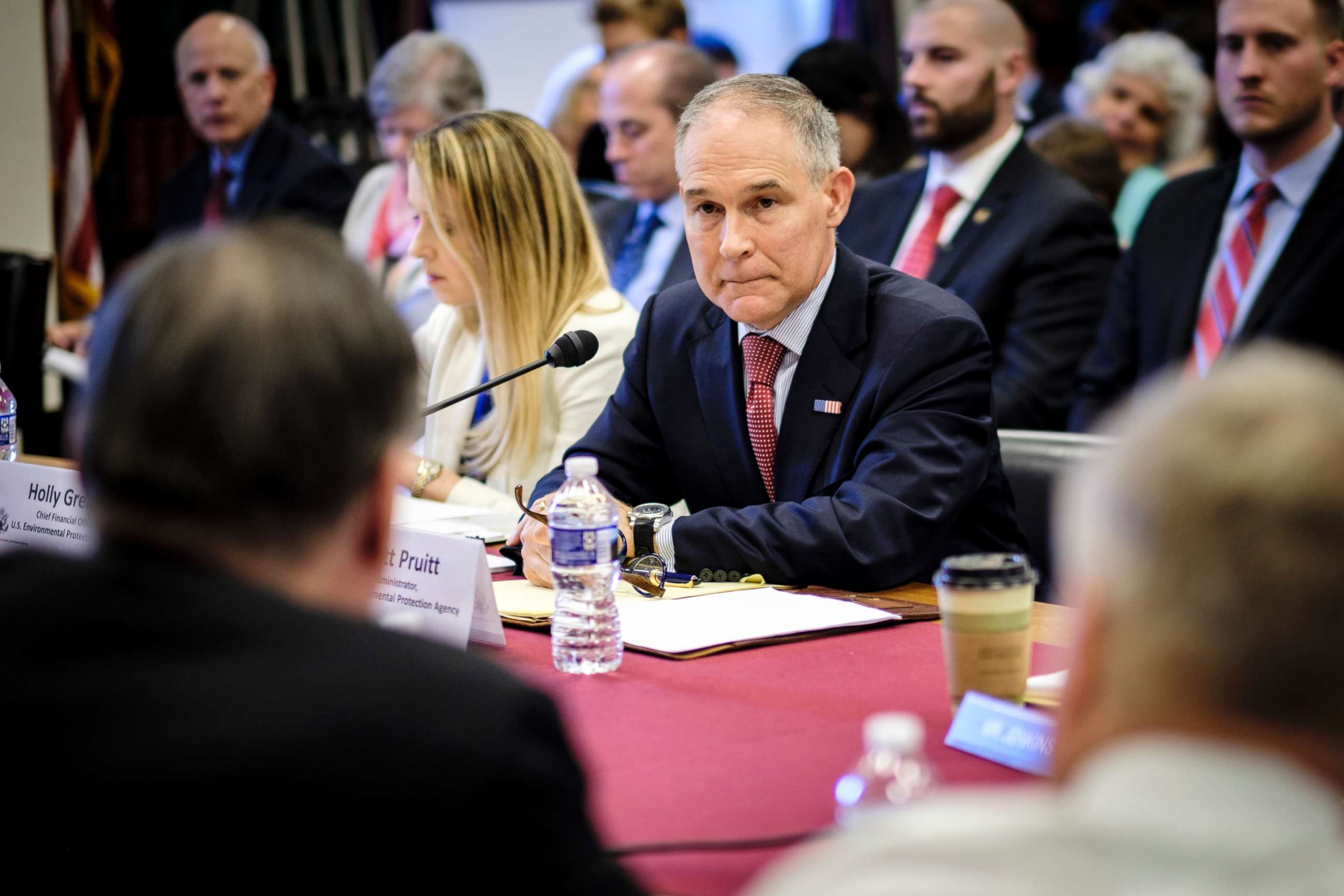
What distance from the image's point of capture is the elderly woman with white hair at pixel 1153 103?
18.0 ft

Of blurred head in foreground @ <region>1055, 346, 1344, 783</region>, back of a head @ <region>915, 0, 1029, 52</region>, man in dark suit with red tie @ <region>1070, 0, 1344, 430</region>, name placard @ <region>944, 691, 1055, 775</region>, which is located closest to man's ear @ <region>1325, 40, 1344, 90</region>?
man in dark suit with red tie @ <region>1070, 0, 1344, 430</region>

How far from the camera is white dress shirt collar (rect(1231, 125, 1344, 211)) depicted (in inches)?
142

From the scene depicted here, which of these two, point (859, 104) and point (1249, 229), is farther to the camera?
point (859, 104)

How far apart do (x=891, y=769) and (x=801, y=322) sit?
1.37 m

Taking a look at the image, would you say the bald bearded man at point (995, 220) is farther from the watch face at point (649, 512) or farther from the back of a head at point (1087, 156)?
the watch face at point (649, 512)

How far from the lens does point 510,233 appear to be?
2973 mm

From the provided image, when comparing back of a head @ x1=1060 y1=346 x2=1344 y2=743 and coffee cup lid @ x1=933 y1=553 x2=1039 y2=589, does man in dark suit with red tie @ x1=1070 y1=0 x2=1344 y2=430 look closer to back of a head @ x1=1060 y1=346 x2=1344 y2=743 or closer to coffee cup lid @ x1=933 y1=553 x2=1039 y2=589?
coffee cup lid @ x1=933 y1=553 x2=1039 y2=589

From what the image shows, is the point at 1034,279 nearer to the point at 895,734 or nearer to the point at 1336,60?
the point at 1336,60

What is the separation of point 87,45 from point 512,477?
167 inches

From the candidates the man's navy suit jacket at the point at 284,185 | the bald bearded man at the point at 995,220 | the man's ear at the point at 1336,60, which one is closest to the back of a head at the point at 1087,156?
the bald bearded man at the point at 995,220

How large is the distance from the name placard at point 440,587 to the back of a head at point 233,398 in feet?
2.54

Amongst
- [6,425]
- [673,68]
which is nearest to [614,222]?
[673,68]

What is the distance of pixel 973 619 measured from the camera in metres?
1.40

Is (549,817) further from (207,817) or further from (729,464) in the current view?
(729,464)
